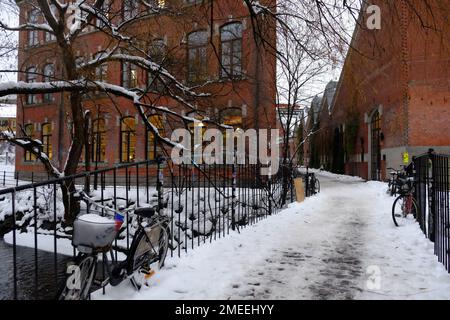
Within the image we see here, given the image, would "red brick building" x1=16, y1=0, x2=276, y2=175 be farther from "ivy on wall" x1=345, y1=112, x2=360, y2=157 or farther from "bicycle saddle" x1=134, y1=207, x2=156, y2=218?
"ivy on wall" x1=345, y1=112, x2=360, y2=157

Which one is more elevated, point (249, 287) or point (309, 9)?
point (309, 9)

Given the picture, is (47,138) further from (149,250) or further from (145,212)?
(145,212)

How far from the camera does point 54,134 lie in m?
25.3

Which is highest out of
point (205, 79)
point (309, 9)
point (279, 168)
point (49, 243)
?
point (205, 79)

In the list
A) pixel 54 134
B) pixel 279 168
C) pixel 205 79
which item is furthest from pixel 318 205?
pixel 54 134

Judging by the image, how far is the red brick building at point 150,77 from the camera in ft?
33.5

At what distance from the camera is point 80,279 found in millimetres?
3070

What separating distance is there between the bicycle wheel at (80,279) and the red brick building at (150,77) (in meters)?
5.60

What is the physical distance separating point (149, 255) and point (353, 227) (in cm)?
542

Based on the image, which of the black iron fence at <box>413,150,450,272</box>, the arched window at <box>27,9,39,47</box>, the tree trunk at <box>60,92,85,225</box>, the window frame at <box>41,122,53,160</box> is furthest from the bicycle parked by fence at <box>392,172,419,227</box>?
the window frame at <box>41,122,53,160</box>

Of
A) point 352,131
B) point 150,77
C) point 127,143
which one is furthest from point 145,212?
point 352,131

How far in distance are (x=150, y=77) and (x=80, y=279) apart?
13928 millimetres
